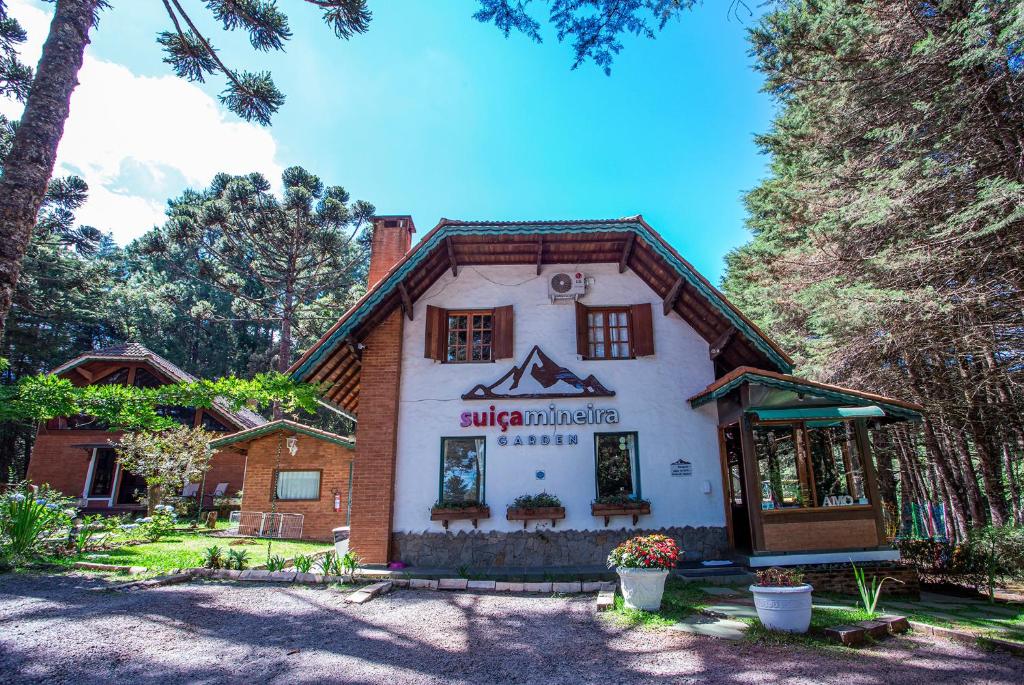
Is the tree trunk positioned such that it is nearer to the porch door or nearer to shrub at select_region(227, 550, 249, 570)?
shrub at select_region(227, 550, 249, 570)

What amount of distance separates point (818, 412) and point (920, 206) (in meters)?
5.43

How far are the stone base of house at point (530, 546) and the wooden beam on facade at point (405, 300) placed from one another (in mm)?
4644

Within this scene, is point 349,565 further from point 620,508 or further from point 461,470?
point 620,508

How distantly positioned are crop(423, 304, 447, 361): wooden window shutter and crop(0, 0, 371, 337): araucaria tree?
486 cm

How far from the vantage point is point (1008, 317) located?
10766 millimetres

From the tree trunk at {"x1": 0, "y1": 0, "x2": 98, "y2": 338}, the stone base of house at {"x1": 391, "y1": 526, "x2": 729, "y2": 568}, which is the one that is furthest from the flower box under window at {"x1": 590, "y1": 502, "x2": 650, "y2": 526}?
the tree trunk at {"x1": 0, "y1": 0, "x2": 98, "y2": 338}

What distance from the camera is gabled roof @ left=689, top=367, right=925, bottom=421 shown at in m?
9.18

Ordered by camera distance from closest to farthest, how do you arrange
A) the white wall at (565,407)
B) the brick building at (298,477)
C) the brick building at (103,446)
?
the white wall at (565,407) → the brick building at (298,477) → the brick building at (103,446)

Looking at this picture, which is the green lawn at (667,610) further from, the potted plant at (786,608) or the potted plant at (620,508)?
the potted plant at (620,508)

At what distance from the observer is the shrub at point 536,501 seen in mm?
10391

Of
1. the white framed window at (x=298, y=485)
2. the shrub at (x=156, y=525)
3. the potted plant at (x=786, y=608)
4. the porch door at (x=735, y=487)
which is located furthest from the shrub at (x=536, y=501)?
the shrub at (x=156, y=525)

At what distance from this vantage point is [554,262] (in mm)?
11945

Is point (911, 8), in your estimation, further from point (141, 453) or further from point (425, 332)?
point (141, 453)

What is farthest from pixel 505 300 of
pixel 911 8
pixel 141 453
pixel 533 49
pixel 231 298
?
pixel 231 298
